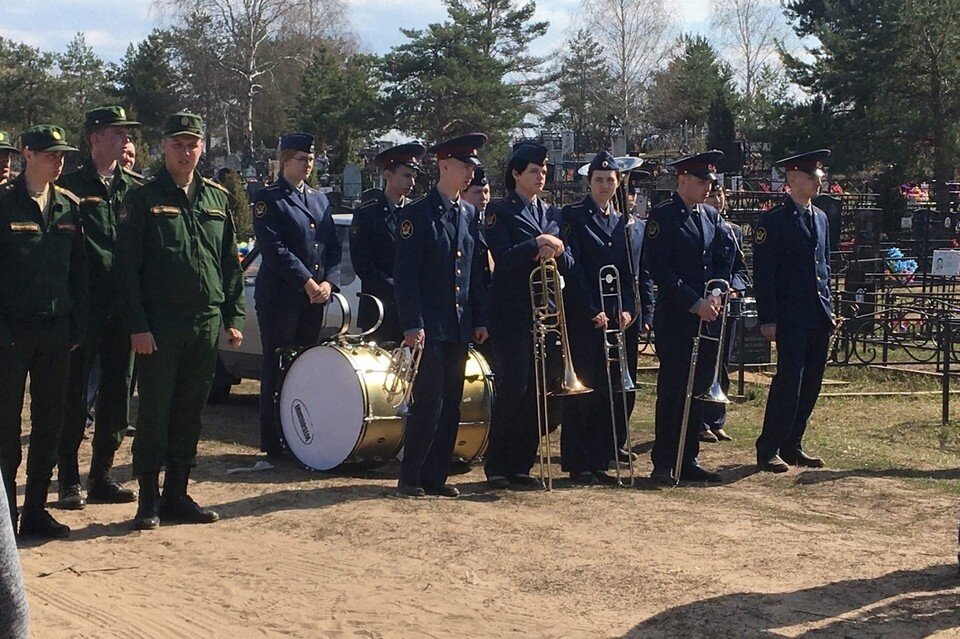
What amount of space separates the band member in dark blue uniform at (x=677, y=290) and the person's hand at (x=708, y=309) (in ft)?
0.29

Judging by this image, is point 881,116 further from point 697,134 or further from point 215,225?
point 215,225

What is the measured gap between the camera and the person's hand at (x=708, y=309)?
8.30 metres

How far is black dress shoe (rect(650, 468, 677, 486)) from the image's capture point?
8445mm

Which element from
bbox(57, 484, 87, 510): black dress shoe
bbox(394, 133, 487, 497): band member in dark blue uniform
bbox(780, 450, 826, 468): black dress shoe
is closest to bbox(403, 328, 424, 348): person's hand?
bbox(394, 133, 487, 497): band member in dark blue uniform

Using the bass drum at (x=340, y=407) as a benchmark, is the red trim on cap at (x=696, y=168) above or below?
above

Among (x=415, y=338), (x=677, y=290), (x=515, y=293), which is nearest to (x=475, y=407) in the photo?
(x=515, y=293)

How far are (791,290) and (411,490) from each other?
2.99 meters

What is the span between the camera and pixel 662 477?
27.8ft

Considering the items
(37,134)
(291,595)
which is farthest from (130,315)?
(291,595)

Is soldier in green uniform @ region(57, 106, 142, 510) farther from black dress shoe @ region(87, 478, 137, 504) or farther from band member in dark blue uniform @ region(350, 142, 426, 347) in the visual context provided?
band member in dark blue uniform @ region(350, 142, 426, 347)

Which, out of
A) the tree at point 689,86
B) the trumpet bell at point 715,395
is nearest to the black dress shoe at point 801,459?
the trumpet bell at point 715,395

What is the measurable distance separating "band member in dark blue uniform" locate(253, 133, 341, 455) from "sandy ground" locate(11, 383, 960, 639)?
1.03m

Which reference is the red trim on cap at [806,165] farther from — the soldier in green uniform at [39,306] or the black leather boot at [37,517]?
the black leather boot at [37,517]

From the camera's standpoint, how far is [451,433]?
8.05 metres
